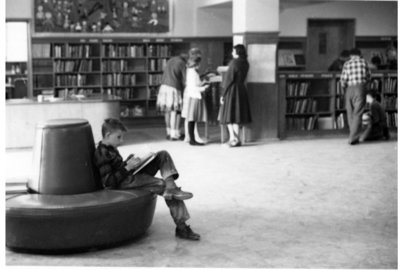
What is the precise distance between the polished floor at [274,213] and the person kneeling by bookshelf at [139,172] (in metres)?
0.25

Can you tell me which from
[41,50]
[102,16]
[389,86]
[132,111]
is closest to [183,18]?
[102,16]

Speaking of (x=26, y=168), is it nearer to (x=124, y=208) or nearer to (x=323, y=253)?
(x=124, y=208)

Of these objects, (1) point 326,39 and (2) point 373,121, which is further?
(1) point 326,39

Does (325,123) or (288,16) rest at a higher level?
(288,16)

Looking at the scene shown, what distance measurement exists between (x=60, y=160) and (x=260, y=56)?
6.51 meters

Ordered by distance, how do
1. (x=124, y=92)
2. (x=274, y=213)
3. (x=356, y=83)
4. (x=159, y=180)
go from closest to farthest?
(x=159, y=180) < (x=274, y=213) < (x=356, y=83) < (x=124, y=92)

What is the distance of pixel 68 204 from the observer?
4.71 metres

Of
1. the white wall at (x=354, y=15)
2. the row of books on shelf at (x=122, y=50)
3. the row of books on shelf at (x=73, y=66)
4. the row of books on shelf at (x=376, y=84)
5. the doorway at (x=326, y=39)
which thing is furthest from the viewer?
the doorway at (x=326, y=39)

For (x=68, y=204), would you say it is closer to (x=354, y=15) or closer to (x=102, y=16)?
(x=102, y=16)

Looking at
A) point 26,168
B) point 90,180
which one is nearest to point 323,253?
point 90,180

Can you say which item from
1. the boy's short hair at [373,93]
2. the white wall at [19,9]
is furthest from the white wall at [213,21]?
the boy's short hair at [373,93]

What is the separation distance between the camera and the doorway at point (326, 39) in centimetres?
1545

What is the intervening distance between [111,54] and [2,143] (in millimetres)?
10834

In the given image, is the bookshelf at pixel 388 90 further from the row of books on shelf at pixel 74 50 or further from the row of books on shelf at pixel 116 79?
the row of books on shelf at pixel 74 50
